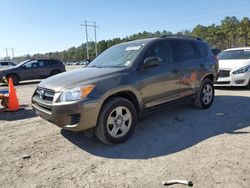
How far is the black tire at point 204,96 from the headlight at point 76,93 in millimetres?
3277

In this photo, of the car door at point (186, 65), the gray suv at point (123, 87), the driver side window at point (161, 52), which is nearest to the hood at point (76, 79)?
the gray suv at point (123, 87)

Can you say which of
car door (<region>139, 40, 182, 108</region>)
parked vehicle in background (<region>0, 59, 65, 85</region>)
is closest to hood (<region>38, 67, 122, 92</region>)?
car door (<region>139, 40, 182, 108</region>)

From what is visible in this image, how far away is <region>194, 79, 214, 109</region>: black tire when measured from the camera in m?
6.54

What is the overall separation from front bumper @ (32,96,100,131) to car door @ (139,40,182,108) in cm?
113

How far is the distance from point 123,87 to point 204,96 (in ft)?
9.73

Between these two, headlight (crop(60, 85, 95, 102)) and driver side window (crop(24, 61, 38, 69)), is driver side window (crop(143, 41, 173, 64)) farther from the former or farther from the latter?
driver side window (crop(24, 61, 38, 69))

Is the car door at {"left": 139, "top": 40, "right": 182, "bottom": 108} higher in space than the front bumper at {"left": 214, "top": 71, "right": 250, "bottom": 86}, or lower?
higher

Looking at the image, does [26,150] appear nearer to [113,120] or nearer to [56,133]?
[56,133]

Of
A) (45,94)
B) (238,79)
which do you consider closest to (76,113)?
(45,94)

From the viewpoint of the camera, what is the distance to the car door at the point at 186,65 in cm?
587

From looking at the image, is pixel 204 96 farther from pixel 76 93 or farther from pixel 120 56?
pixel 76 93

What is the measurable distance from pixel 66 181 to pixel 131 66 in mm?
2359

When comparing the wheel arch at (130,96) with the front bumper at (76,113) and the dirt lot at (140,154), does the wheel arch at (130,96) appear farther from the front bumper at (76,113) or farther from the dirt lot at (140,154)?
the dirt lot at (140,154)

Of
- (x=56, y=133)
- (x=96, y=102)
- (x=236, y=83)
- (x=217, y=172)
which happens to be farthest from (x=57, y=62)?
(x=217, y=172)
